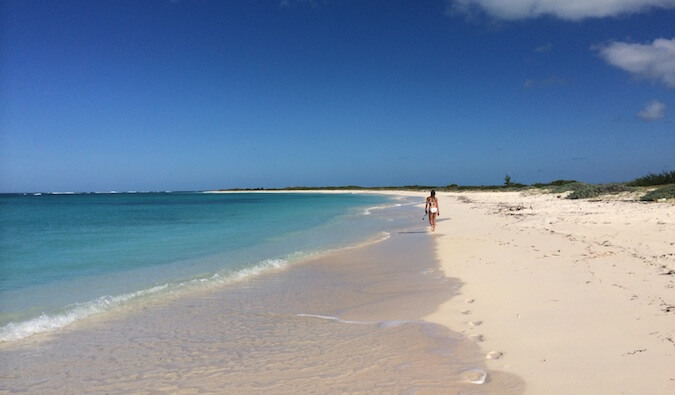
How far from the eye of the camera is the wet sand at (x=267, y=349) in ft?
13.3

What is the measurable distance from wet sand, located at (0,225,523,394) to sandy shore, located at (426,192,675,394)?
36 centimetres

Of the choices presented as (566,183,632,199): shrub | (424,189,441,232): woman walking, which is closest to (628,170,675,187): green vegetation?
(566,183,632,199): shrub

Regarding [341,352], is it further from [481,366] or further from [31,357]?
[31,357]

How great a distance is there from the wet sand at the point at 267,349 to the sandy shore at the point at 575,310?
0.36 m

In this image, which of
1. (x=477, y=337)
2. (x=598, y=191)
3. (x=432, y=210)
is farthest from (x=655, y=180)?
(x=477, y=337)

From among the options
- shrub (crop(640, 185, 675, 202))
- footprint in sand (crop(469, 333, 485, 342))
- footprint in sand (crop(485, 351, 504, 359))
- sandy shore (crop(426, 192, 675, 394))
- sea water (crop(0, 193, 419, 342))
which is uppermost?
shrub (crop(640, 185, 675, 202))

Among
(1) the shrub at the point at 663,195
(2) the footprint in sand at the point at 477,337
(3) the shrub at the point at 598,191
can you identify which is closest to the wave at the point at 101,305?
(2) the footprint in sand at the point at 477,337

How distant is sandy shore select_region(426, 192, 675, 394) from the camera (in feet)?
12.4

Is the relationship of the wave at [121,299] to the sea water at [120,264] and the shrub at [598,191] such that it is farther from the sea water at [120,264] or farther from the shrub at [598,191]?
the shrub at [598,191]

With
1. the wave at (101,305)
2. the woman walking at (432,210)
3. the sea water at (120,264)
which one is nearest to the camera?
the wave at (101,305)

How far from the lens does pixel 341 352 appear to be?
4852mm

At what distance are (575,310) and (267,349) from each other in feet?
13.1

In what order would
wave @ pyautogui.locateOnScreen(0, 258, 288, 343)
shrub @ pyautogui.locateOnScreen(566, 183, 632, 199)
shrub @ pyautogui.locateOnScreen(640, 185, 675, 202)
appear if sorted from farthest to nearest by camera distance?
1. shrub @ pyautogui.locateOnScreen(566, 183, 632, 199)
2. shrub @ pyautogui.locateOnScreen(640, 185, 675, 202)
3. wave @ pyautogui.locateOnScreen(0, 258, 288, 343)

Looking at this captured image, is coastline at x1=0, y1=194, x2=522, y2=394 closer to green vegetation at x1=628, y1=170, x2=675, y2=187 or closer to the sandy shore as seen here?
the sandy shore
